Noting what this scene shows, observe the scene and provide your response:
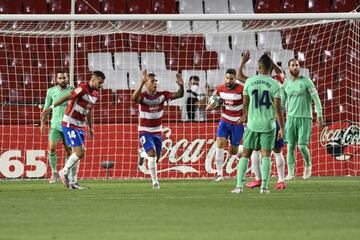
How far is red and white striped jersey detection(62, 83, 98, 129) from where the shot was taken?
51.8 feet

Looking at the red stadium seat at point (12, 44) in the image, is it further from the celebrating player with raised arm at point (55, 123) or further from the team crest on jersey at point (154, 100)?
the team crest on jersey at point (154, 100)

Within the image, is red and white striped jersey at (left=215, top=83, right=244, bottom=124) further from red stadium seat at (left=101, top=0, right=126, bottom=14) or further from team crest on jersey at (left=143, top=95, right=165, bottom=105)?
red stadium seat at (left=101, top=0, right=126, bottom=14)

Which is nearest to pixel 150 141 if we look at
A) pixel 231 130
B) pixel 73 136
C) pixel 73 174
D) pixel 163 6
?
pixel 73 136

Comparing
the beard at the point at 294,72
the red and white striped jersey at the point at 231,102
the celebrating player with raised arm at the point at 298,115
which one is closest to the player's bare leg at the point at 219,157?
the red and white striped jersey at the point at 231,102

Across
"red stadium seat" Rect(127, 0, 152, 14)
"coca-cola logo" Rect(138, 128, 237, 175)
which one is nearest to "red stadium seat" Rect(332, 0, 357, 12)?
"red stadium seat" Rect(127, 0, 152, 14)

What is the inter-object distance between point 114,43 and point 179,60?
5.21 feet

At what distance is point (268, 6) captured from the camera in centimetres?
2533

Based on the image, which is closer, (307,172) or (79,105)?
(79,105)

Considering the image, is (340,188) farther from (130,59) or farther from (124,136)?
(130,59)

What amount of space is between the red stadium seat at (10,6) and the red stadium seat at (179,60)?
3.99 m

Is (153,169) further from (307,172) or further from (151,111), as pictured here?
(307,172)

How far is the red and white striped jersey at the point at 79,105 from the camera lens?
15.8 metres

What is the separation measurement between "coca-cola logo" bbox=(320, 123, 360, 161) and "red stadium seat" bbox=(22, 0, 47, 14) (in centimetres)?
826

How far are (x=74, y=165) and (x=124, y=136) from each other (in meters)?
4.27
